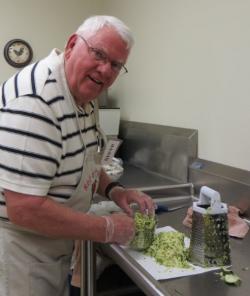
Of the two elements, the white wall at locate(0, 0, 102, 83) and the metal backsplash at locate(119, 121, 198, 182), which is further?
the white wall at locate(0, 0, 102, 83)

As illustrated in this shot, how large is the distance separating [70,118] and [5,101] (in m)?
0.16

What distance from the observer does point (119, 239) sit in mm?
993

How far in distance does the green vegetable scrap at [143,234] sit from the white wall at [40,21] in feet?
5.91

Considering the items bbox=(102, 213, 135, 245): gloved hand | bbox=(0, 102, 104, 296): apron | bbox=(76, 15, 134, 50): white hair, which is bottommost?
bbox=(0, 102, 104, 296): apron

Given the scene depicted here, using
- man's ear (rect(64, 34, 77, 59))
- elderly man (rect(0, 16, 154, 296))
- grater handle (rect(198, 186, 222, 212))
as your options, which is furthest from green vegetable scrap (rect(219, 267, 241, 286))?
man's ear (rect(64, 34, 77, 59))

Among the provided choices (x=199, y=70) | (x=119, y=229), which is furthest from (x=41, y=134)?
(x=199, y=70)

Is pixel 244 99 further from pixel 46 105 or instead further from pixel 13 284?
pixel 13 284

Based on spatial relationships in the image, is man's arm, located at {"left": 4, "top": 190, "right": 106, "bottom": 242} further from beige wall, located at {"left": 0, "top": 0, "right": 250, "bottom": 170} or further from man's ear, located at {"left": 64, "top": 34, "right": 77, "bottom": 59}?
beige wall, located at {"left": 0, "top": 0, "right": 250, "bottom": 170}

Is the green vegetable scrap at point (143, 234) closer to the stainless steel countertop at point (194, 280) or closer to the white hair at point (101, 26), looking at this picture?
the stainless steel countertop at point (194, 280)

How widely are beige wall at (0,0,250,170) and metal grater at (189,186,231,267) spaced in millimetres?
481

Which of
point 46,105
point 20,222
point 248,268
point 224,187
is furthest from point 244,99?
point 20,222

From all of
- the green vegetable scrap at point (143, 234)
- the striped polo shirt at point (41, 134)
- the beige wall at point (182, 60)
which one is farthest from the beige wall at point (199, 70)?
the striped polo shirt at point (41, 134)

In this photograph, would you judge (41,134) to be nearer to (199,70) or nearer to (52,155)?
(52,155)

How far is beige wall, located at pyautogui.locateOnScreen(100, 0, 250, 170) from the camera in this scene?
1.37m
